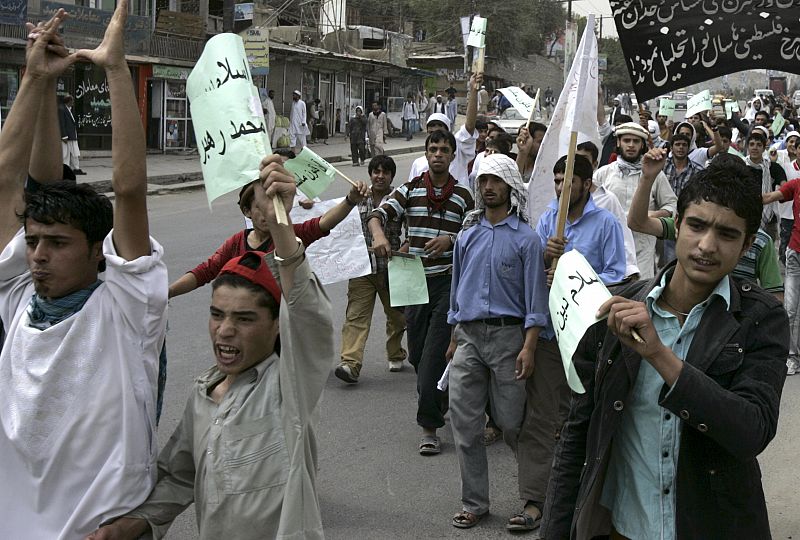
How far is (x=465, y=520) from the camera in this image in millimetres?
5199

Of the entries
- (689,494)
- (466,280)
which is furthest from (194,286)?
A: (689,494)

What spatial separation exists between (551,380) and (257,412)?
9.11 ft

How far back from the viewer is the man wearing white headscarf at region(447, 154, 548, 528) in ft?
17.1

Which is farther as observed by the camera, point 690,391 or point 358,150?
point 358,150

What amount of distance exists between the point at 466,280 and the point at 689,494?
9.16 feet

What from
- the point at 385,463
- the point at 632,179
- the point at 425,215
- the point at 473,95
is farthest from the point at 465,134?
the point at 385,463

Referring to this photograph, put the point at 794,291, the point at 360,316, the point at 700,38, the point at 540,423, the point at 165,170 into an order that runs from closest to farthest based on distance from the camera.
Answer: the point at 700,38
the point at 540,423
the point at 360,316
the point at 794,291
the point at 165,170

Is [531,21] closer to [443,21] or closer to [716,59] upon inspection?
[443,21]

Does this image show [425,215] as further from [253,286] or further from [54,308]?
[54,308]

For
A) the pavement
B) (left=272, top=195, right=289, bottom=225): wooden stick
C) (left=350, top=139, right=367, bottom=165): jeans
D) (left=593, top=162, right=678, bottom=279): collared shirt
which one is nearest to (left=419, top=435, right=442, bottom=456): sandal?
(left=593, top=162, right=678, bottom=279): collared shirt

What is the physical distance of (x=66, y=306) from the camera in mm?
2732

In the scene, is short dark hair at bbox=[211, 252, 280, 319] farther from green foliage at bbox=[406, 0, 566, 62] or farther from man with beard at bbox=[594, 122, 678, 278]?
green foliage at bbox=[406, 0, 566, 62]

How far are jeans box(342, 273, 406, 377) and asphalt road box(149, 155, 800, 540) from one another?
0.23 meters

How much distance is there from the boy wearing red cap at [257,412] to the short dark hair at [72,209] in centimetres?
37
